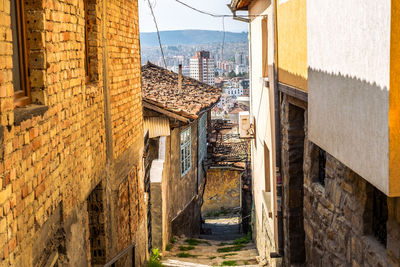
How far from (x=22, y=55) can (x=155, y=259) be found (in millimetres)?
8008

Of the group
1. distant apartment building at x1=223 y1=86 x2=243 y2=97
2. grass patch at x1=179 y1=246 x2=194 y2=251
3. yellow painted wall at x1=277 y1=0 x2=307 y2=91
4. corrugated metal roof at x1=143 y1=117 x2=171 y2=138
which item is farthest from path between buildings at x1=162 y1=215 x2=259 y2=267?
distant apartment building at x1=223 y1=86 x2=243 y2=97

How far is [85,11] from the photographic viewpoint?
610 centimetres

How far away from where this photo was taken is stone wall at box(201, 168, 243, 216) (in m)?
25.6

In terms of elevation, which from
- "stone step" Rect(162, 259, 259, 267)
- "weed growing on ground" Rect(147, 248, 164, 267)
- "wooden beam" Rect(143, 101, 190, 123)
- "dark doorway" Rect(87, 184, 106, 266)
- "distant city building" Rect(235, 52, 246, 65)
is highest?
"distant city building" Rect(235, 52, 246, 65)

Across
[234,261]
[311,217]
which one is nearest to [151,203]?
Result: [234,261]

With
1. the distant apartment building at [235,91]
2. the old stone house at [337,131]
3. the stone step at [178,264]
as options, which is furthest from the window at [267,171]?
the distant apartment building at [235,91]

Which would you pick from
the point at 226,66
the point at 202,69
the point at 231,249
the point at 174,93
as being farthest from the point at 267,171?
the point at 226,66

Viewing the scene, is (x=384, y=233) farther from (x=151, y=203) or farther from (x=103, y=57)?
(x=151, y=203)

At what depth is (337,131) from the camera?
14.2 ft

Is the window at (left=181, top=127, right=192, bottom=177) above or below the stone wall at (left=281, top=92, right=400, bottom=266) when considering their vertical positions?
below

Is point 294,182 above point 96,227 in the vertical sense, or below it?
above

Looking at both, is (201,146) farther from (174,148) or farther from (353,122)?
(353,122)

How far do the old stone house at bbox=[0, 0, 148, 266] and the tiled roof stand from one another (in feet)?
17.4

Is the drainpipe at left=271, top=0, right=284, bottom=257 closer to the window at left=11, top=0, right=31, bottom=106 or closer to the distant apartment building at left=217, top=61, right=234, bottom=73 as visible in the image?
the window at left=11, top=0, right=31, bottom=106
